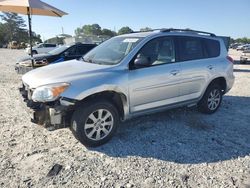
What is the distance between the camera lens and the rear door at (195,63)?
510 cm

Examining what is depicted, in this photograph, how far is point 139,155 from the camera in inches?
153

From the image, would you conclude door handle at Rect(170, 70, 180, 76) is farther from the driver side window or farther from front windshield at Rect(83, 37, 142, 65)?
front windshield at Rect(83, 37, 142, 65)

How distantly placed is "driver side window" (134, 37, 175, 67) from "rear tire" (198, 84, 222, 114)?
139 centimetres

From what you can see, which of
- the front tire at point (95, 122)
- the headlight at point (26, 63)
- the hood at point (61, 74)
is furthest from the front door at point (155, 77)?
the headlight at point (26, 63)

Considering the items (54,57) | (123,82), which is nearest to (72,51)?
(54,57)

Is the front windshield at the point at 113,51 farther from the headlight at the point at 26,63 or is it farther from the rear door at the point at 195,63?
the headlight at the point at 26,63

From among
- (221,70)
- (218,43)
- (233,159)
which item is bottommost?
(233,159)

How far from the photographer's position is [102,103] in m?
4.00

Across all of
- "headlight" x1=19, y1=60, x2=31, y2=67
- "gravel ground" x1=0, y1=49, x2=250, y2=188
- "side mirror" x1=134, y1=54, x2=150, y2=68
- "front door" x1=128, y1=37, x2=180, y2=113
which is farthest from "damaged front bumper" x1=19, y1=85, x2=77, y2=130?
"headlight" x1=19, y1=60, x2=31, y2=67

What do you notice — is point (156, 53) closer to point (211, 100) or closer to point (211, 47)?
point (211, 47)

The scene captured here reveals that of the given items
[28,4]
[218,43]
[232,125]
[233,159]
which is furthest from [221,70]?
[28,4]

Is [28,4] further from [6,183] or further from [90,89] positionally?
[6,183]

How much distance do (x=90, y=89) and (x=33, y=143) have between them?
1.36 meters

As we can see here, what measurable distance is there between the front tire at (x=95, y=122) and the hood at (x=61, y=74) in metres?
0.47
